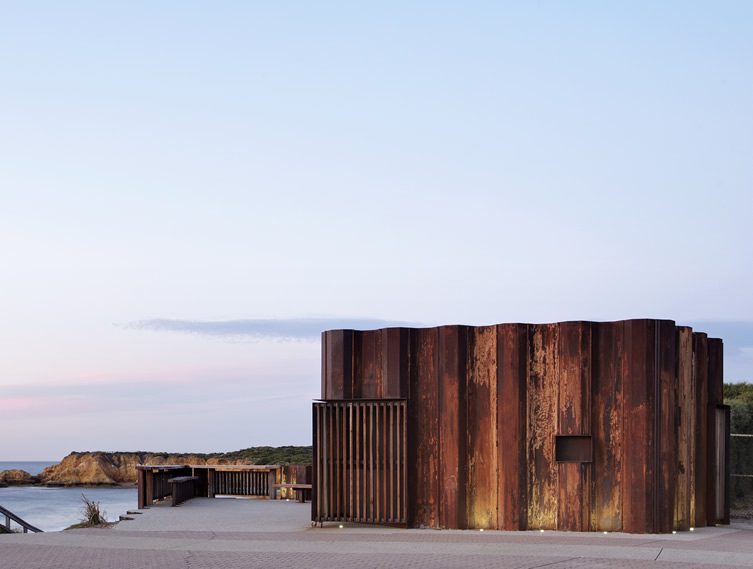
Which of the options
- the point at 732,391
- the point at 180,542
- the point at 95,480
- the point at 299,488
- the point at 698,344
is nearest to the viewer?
the point at 180,542

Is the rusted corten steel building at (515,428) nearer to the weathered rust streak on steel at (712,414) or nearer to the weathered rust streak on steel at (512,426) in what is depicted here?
the weathered rust streak on steel at (512,426)

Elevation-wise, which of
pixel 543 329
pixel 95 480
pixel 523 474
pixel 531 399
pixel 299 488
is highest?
pixel 543 329

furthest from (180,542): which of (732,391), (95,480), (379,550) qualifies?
(95,480)

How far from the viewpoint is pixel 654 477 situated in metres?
17.7

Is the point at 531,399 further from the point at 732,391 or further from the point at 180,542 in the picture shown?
the point at 732,391

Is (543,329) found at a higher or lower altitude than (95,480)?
higher

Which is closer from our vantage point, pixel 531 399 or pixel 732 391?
pixel 531 399

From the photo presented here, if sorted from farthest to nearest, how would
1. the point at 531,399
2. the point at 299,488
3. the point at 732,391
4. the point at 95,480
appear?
the point at 95,480 → the point at 732,391 → the point at 299,488 → the point at 531,399

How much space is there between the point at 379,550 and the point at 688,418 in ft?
22.8

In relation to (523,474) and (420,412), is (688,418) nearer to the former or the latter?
(523,474)

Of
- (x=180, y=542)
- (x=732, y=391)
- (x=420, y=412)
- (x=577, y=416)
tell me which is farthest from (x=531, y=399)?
(x=732, y=391)

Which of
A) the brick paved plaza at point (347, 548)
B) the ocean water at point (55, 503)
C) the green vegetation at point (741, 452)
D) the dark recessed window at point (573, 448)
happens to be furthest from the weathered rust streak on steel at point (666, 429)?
the ocean water at point (55, 503)

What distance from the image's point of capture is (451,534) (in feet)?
58.1

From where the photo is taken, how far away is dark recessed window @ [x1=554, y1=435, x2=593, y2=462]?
1816 cm
